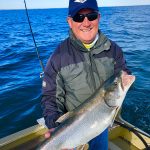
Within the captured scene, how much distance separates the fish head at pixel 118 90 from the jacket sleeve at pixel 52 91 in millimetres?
768

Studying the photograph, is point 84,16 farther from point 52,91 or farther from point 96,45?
point 52,91

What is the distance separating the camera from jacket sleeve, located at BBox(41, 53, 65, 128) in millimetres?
3807

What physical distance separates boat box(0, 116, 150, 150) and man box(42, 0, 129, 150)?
5.79 ft

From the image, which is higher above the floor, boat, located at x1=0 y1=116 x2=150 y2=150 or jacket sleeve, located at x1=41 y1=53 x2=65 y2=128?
jacket sleeve, located at x1=41 y1=53 x2=65 y2=128

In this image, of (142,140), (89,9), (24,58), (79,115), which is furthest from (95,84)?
(24,58)

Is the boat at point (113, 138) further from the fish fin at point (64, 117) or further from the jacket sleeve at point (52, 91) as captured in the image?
the fish fin at point (64, 117)

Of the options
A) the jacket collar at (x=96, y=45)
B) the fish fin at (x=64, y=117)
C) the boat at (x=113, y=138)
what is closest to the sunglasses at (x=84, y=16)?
the jacket collar at (x=96, y=45)

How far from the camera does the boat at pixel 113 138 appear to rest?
5371mm

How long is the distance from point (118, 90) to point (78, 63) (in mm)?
781

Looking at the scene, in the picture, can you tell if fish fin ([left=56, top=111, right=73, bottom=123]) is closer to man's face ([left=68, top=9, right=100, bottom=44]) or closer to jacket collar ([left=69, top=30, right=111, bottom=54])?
jacket collar ([left=69, top=30, right=111, bottom=54])

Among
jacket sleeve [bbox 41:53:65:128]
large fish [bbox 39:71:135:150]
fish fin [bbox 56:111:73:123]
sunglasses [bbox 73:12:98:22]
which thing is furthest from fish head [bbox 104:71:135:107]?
sunglasses [bbox 73:12:98:22]

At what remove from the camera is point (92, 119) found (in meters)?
3.40

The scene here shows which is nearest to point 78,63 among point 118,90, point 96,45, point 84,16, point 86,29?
point 96,45

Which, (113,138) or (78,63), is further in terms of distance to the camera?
(113,138)
